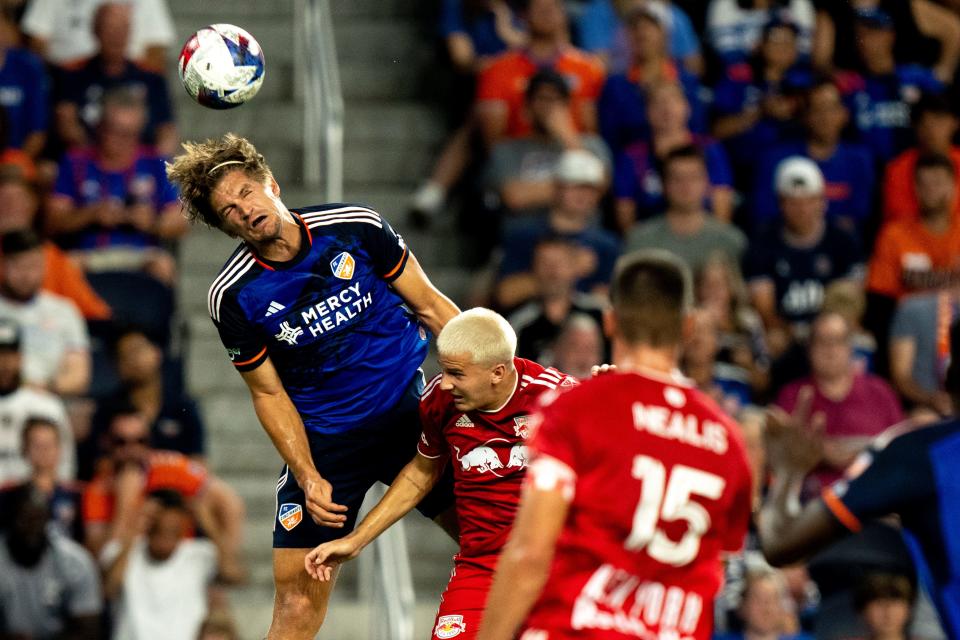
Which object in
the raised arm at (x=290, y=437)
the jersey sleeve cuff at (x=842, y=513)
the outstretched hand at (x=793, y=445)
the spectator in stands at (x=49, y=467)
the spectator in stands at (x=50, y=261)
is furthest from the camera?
the spectator in stands at (x=50, y=261)

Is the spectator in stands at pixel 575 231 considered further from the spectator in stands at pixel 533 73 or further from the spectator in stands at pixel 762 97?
the spectator in stands at pixel 762 97

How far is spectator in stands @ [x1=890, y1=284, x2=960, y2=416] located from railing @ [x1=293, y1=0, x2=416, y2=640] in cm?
360

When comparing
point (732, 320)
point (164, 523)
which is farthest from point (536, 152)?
point (164, 523)

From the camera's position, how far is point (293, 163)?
1222cm

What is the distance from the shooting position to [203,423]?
1052 cm

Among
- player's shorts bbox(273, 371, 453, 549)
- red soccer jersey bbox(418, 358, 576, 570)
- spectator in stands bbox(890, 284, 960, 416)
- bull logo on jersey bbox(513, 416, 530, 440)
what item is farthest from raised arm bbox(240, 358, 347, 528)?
spectator in stands bbox(890, 284, 960, 416)

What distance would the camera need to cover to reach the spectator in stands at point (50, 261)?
10.9 m

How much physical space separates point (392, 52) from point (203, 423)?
3910 millimetres

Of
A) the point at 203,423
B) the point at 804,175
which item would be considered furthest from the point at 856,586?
the point at 203,423

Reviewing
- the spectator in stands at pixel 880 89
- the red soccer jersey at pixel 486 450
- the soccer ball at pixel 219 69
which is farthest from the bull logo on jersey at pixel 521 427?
the spectator in stands at pixel 880 89

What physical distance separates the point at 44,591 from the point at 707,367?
169 inches

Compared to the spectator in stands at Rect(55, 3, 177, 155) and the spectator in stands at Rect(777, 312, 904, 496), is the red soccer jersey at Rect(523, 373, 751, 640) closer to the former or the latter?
the spectator in stands at Rect(777, 312, 904, 496)

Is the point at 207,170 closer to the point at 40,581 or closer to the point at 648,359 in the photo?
the point at 648,359

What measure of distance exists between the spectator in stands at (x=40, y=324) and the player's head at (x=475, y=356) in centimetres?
551
